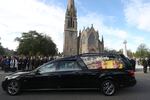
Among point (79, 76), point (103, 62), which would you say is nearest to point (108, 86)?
point (103, 62)

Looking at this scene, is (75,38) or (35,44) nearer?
(35,44)

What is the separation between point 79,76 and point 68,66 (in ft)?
2.11

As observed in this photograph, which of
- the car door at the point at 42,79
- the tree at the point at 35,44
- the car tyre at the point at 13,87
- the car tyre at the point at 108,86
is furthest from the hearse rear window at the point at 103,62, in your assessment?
the tree at the point at 35,44

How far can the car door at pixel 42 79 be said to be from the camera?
41.0 feet

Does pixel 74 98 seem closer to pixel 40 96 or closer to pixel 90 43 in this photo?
pixel 40 96

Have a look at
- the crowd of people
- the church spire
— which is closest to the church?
the church spire

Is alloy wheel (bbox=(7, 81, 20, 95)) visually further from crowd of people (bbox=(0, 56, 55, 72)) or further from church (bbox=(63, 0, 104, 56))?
church (bbox=(63, 0, 104, 56))

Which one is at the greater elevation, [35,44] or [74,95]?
[35,44]

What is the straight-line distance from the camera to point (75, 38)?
118875mm

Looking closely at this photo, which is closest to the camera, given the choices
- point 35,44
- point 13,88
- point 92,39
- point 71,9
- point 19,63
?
point 13,88

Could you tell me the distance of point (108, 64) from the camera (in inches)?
501

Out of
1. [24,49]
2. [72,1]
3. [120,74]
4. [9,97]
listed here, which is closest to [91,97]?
[120,74]

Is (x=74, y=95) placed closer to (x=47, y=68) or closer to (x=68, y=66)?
(x=68, y=66)

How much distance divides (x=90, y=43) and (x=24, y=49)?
31.0m
